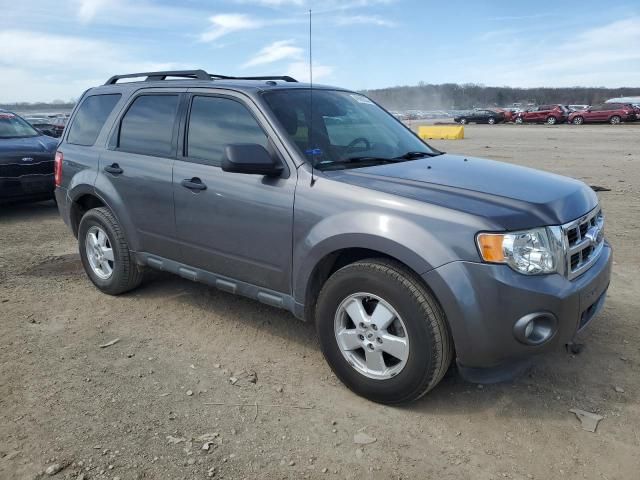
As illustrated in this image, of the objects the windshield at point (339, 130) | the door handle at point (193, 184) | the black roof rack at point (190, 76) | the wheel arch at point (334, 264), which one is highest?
the black roof rack at point (190, 76)

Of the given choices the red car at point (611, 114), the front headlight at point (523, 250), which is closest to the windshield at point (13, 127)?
the front headlight at point (523, 250)

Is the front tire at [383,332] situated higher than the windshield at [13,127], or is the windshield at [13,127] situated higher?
the windshield at [13,127]

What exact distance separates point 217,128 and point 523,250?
231 cm

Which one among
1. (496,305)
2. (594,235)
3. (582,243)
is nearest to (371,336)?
(496,305)

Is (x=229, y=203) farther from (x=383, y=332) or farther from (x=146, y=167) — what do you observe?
(x=383, y=332)

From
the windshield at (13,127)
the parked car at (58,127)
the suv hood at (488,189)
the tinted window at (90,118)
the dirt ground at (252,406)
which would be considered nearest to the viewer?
the dirt ground at (252,406)

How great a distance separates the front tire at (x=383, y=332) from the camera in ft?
9.79

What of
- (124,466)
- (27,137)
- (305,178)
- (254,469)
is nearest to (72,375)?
(124,466)

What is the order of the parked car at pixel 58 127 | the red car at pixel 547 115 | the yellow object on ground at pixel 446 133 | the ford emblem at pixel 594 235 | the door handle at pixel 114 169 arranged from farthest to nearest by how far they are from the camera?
the red car at pixel 547 115, the yellow object on ground at pixel 446 133, the parked car at pixel 58 127, the door handle at pixel 114 169, the ford emblem at pixel 594 235

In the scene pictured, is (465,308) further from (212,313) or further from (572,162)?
(572,162)

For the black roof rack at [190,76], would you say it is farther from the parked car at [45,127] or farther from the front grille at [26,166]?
the parked car at [45,127]

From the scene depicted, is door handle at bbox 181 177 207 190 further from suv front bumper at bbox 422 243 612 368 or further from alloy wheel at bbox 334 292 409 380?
suv front bumper at bbox 422 243 612 368

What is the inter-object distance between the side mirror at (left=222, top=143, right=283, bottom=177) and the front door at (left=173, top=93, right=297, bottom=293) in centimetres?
12

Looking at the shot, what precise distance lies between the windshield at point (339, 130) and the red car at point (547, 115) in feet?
139
